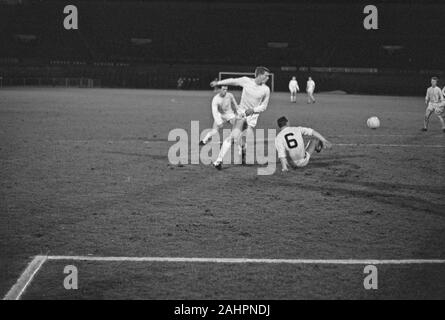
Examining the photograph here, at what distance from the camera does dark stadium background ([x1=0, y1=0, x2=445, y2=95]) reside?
51.1m

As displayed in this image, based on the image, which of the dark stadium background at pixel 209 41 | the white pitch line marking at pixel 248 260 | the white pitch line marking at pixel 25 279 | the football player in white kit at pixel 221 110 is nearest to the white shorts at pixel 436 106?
the football player in white kit at pixel 221 110

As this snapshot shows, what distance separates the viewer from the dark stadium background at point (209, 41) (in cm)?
5109

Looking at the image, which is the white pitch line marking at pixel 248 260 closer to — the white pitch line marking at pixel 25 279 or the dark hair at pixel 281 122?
the white pitch line marking at pixel 25 279

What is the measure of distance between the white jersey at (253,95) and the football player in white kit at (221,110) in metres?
2.92

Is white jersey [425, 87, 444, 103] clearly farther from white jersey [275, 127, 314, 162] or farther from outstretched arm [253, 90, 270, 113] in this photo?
white jersey [275, 127, 314, 162]

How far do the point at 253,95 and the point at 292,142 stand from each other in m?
1.55

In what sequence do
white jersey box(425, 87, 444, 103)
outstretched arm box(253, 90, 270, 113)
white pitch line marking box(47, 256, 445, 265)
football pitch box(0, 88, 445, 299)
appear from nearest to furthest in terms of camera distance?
football pitch box(0, 88, 445, 299) → white pitch line marking box(47, 256, 445, 265) → outstretched arm box(253, 90, 270, 113) → white jersey box(425, 87, 444, 103)

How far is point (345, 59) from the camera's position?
5116 cm

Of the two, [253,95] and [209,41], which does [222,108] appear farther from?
[209,41]

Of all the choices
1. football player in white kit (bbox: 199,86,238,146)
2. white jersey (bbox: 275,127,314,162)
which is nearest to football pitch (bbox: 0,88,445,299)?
white jersey (bbox: 275,127,314,162)

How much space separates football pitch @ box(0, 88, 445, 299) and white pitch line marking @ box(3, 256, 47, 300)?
20 millimetres

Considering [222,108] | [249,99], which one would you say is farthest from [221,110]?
[249,99]
